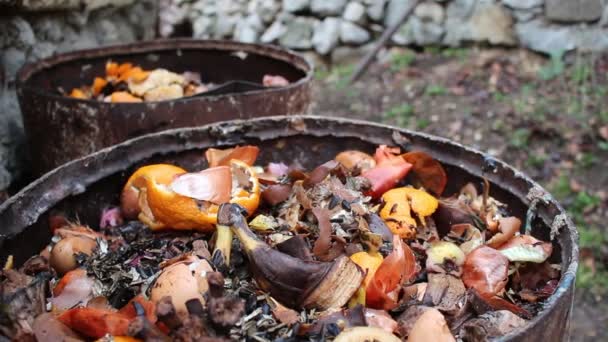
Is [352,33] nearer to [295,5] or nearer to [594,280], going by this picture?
[295,5]

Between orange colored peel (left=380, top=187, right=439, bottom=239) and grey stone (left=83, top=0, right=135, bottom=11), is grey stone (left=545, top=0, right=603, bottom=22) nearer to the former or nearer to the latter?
grey stone (left=83, top=0, right=135, bottom=11)

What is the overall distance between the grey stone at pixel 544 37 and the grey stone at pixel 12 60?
373 centimetres

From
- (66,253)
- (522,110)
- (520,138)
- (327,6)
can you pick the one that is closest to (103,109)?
(66,253)

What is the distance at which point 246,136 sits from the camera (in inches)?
66.7

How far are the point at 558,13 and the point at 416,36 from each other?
110 cm

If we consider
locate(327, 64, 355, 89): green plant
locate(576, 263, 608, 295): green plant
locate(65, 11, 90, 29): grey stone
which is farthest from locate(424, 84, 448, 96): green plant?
locate(65, 11, 90, 29): grey stone

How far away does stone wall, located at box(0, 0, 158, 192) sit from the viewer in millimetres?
2256

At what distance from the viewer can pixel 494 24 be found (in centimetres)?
488

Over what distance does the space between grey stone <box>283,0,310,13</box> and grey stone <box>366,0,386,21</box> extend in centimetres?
53

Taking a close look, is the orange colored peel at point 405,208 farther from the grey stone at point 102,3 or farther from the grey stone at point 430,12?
the grey stone at point 430,12

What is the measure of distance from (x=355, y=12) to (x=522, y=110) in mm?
1727

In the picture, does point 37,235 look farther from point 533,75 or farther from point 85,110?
point 533,75

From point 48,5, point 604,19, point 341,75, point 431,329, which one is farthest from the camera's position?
point 341,75

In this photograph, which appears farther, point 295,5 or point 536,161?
point 295,5
